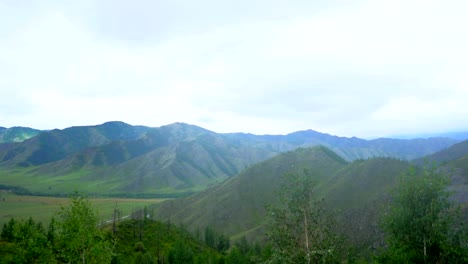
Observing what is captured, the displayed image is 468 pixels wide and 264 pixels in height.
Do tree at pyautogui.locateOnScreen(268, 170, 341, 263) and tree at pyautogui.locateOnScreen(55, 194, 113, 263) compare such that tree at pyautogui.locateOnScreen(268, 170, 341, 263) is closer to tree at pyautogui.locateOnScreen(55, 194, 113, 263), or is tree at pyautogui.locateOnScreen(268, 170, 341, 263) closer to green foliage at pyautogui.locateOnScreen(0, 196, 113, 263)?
tree at pyautogui.locateOnScreen(55, 194, 113, 263)

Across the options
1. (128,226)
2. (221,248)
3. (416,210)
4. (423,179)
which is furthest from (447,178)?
(221,248)

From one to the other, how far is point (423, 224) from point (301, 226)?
11077 mm

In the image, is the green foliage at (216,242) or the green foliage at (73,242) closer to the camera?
the green foliage at (73,242)

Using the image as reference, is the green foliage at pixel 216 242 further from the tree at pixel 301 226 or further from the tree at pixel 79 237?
the tree at pixel 301 226

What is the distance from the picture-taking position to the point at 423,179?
102ft

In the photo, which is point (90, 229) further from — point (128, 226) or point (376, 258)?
point (128, 226)

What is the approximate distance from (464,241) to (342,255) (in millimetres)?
10878

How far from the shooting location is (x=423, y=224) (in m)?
29.7

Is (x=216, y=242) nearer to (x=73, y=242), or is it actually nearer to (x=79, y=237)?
(x=79, y=237)

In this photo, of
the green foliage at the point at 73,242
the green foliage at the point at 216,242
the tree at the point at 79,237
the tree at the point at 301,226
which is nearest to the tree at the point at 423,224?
the tree at the point at 301,226

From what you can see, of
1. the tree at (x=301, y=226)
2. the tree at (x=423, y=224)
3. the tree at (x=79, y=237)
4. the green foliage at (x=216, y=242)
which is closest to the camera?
the tree at (x=301, y=226)

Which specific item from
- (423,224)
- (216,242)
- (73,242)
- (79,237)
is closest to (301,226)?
(423,224)

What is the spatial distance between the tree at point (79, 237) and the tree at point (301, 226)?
644 inches

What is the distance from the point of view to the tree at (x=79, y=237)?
32.1 meters
